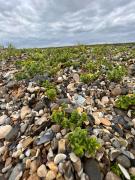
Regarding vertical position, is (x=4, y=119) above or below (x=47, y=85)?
below

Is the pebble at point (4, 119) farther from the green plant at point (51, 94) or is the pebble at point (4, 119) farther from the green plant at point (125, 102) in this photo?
the green plant at point (125, 102)

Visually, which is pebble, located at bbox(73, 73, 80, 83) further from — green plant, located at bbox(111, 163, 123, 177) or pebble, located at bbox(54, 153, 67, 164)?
green plant, located at bbox(111, 163, 123, 177)

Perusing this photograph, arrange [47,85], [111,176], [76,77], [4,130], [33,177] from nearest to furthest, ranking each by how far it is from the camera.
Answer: [111,176] → [33,177] → [4,130] → [47,85] → [76,77]

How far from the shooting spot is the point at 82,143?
536 cm

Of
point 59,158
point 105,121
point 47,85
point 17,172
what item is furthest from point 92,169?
point 47,85

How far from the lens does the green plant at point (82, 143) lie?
5.26m

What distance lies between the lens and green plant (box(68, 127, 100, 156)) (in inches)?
207

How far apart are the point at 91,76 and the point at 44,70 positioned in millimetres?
1782

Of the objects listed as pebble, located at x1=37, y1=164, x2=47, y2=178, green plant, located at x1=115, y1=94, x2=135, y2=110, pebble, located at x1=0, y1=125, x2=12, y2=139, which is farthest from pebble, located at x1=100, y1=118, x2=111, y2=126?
pebble, located at x1=0, y1=125, x2=12, y2=139

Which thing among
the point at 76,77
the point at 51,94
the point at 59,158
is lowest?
the point at 76,77

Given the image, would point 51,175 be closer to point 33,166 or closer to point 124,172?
point 33,166

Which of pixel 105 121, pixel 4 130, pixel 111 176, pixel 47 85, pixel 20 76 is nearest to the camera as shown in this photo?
pixel 111 176

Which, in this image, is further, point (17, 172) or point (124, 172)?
point (17, 172)

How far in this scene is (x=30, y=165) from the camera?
5.58 m
